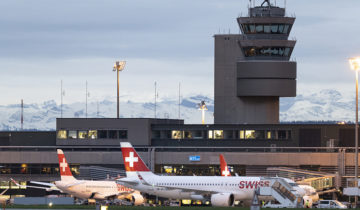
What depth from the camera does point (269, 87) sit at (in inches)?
6230

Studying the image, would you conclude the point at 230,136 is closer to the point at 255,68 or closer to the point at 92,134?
the point at 255,68

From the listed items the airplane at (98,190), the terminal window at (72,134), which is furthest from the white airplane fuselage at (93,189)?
the terminal window at (72,134)

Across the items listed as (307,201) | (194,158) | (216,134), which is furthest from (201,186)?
(216,134)

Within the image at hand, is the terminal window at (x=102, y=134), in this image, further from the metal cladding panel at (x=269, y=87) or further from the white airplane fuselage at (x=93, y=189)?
the white airplane fuselage at (x=93, y=189)

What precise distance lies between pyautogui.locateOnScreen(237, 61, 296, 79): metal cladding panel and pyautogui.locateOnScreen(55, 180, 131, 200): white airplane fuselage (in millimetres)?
49351

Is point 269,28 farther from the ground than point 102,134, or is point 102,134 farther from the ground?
point 269,28

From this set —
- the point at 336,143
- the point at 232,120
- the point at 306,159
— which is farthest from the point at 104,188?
the point at 232,120

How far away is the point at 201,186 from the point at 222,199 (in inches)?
175

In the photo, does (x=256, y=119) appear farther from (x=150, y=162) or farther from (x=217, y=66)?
(x=150, y=162)

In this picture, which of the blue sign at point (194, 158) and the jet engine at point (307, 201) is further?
the blue sign at point (194, 158)

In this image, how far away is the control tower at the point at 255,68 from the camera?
510 ft

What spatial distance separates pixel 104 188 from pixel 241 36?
184 ft

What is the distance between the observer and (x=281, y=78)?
158625 millimetres

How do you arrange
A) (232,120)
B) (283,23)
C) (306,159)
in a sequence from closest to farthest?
(306,159)
(283,23)
(232,120)
